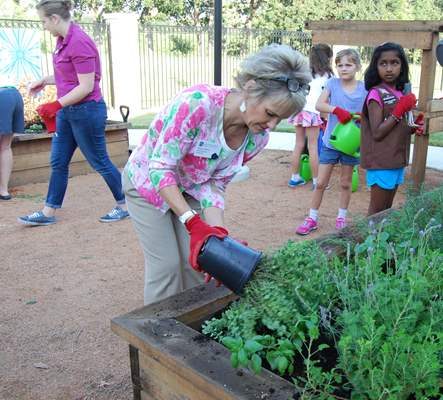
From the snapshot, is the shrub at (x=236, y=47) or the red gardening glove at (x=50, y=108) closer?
the red gardening glove at (x=50, y=108)

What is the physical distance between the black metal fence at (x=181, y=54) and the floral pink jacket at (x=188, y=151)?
44.6 ft

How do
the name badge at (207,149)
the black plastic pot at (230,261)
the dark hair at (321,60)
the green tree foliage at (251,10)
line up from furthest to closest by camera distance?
the green tree foliage at (251,10) < the dark hair at (321,60) < the name badge at (207,149) < the black plastic pot at (230,261)

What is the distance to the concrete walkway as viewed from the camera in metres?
7.98

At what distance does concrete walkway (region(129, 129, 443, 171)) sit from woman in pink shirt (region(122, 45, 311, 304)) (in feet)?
19.0

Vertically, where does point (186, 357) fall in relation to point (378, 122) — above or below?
below

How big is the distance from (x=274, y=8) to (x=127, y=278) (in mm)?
29331

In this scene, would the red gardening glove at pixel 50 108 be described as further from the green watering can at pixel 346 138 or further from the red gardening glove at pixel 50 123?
the green watering can at pixel 346 138

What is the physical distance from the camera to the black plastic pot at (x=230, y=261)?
6.04 ft

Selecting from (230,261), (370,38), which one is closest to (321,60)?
(370,38)

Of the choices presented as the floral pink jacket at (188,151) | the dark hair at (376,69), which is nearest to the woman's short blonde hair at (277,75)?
the floral pink jacket at (188,151)

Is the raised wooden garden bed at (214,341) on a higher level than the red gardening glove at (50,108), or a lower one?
lower

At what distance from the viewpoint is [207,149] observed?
230 cm

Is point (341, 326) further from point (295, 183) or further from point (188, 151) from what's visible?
point (295, 183)

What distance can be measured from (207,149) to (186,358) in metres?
0.97
